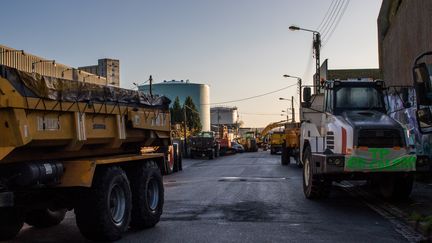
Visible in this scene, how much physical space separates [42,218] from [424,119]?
21.2 ft

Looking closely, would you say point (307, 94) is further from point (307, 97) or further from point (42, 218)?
point (42, 218)

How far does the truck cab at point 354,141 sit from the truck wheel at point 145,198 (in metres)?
3.94

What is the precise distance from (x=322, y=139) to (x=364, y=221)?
3.10 meters

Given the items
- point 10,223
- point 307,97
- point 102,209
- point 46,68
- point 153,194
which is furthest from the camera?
point 46,68

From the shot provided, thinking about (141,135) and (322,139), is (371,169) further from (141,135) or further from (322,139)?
(141,135)

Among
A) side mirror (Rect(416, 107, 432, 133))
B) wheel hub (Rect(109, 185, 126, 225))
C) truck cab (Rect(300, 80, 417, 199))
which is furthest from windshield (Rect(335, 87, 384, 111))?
wheel hub (Rect(109, 185, 126, 225))

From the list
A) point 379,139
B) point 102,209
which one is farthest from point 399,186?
point 102,209

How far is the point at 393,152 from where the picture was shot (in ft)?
39.1

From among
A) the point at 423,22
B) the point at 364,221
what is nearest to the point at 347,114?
the point at 364,221

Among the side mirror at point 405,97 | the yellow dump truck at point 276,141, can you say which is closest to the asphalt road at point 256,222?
the side mirror at point 405,97

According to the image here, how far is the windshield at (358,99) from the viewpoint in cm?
1337

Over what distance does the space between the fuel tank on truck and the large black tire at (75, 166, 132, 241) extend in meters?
0.54

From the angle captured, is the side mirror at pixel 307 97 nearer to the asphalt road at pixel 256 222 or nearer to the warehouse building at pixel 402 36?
the asphalt road at pixel 256 222

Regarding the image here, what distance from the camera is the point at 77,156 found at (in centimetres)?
809
